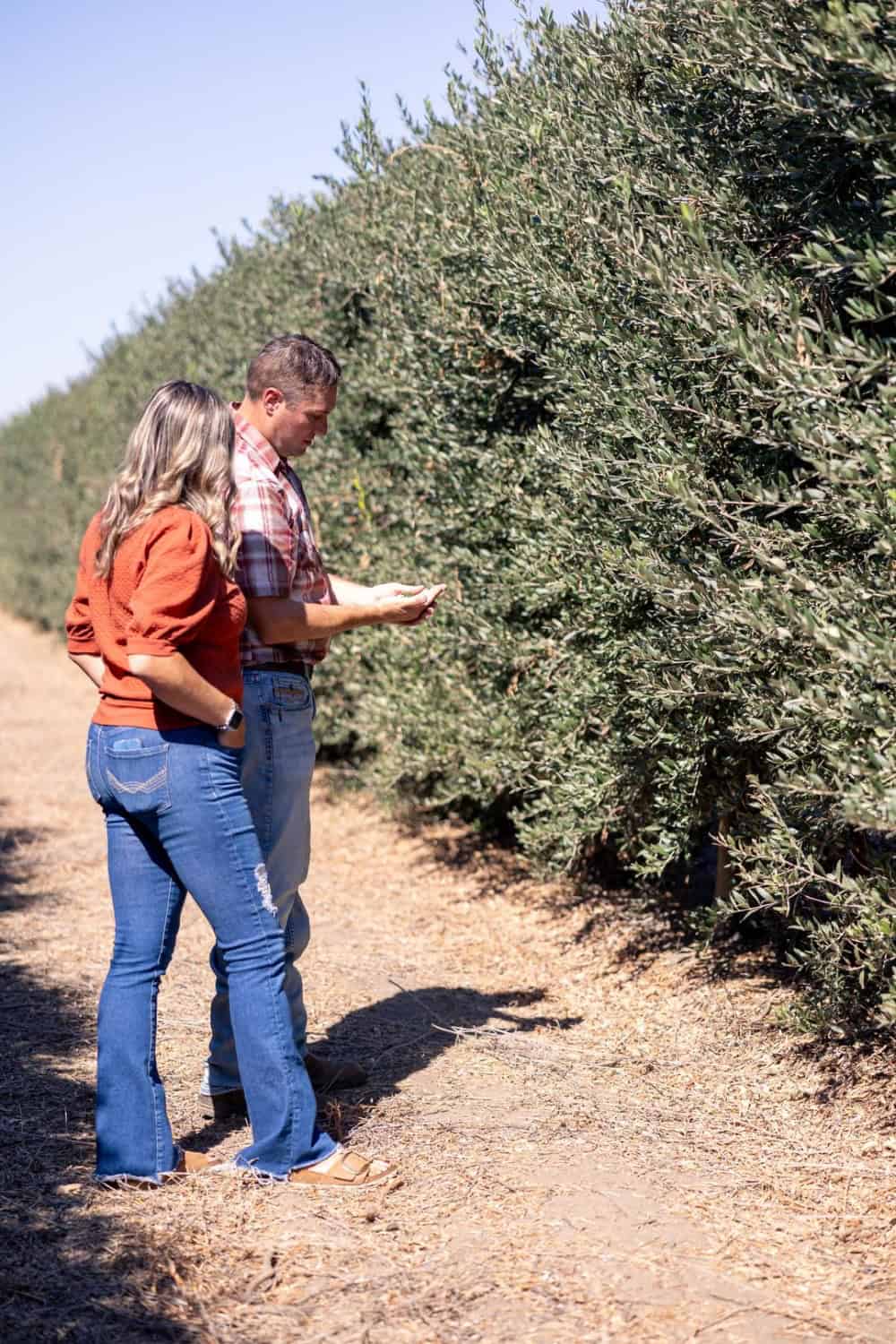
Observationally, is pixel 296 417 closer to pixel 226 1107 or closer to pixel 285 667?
pixel 285 667

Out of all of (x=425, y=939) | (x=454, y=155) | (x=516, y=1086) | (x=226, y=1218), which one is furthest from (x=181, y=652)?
(x=454, y=155)

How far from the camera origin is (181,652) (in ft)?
10.8

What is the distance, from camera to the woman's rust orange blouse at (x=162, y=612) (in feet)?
10.5

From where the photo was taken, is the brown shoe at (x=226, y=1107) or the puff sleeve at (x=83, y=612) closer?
the puff sleeve at (x=83, y=612)

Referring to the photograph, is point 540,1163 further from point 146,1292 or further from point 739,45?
point 739,45

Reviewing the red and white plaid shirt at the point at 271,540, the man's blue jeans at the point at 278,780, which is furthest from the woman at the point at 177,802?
the man's blue jeans at the point at 278,780

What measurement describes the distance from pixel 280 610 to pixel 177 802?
66cm

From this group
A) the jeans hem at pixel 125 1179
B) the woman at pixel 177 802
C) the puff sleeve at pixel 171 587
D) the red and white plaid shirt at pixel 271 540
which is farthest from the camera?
the red and white plaid shirt at pixel 271 540

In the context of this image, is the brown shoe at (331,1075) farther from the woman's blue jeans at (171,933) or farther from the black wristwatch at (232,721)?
the black wristwatch at (232,721)

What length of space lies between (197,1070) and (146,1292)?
149cm

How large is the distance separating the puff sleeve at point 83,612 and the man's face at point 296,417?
24.6 inches

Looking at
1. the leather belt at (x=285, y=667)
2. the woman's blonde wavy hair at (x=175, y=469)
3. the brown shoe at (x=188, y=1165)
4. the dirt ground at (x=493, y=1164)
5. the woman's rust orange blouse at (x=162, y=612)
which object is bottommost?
the dirt ground at (x=493, y=1164)

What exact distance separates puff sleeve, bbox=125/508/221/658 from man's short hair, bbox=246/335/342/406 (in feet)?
2.25

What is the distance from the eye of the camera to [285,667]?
12.6ft
